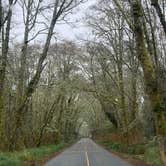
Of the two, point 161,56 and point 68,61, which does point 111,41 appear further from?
point 68,61

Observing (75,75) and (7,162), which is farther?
(75,75)

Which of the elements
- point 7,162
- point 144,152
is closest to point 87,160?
point 144,152

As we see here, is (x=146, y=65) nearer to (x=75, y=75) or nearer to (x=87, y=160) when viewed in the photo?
(x=87, y=160)

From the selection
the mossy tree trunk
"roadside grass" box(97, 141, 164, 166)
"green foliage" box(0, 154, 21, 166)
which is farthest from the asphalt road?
the mossy tree trunk

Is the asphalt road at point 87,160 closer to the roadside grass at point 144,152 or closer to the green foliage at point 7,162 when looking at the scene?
the roadside grass at point 144,152

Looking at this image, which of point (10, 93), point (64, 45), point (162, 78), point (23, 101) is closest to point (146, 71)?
point (23, 101)

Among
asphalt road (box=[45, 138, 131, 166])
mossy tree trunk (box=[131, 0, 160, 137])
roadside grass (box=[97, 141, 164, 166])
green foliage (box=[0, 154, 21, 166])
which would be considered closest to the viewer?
mossy tree trunk (box=[131, 0, 160, 137])

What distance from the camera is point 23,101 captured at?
22547 mm

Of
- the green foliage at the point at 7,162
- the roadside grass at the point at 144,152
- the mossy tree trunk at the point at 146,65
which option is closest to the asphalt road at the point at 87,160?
the roadside grass at the point at 144,152

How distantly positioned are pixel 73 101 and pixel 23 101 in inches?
1830

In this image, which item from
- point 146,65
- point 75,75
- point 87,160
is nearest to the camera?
point 146,65

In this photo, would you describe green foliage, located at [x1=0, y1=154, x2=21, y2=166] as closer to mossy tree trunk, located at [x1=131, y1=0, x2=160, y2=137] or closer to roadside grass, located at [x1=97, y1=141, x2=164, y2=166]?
roadside grass, located at [x1=97, y1=141, x2=164, y2=166]

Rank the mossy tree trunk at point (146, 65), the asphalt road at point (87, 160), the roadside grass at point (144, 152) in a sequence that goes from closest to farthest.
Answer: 1. the mossy tree trunk at point (146, 65)
2. the roadside grass at point (144, 152)
3. the asphalt road at point (87, 160)

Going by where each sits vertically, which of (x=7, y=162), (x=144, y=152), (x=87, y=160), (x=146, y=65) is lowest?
(x=87, y=160)
